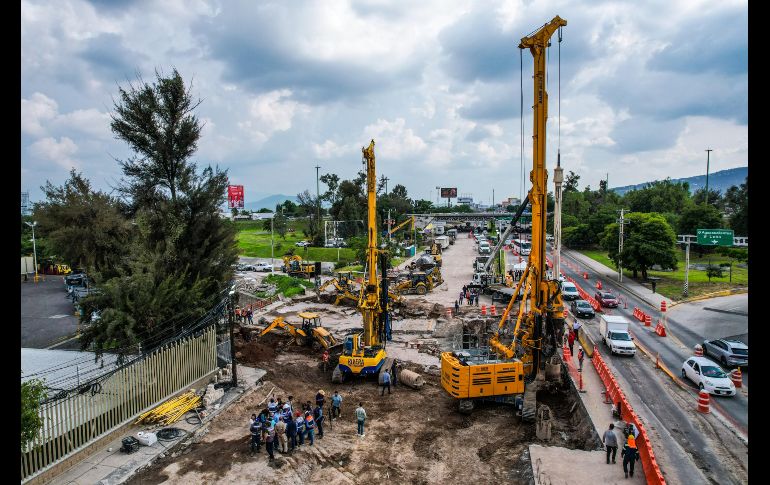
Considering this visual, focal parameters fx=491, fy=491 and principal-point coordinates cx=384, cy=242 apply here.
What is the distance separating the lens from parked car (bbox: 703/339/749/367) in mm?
23391

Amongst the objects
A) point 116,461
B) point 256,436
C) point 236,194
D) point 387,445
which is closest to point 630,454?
point 387,445

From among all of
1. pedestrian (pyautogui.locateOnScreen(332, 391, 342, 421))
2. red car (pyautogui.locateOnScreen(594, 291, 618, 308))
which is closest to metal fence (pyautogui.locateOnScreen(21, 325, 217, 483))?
pedestrian (pyautogui.locateOnScreen(332, 391, 342, 421))

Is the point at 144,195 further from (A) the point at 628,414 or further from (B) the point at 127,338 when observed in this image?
(A) the point at 628,414

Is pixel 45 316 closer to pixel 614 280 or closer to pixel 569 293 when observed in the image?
pixel 569 293

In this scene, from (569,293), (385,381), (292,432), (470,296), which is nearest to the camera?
(292,432)

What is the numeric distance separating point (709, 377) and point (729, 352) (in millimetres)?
4506

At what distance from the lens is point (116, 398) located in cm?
1758

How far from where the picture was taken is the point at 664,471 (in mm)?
14305

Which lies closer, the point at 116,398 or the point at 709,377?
the point at 116,398

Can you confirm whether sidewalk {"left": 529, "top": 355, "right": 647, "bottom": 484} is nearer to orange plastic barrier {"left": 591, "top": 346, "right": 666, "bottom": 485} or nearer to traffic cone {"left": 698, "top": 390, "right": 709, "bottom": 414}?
orange plastic barrier {"left": 591, "top": 346, "right": 666, "bottom": 485}

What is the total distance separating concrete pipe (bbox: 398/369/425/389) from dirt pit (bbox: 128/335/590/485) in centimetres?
28

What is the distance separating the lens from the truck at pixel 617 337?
25391mm

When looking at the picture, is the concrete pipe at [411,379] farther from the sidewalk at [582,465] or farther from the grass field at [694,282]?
the grass field at [694,282]
